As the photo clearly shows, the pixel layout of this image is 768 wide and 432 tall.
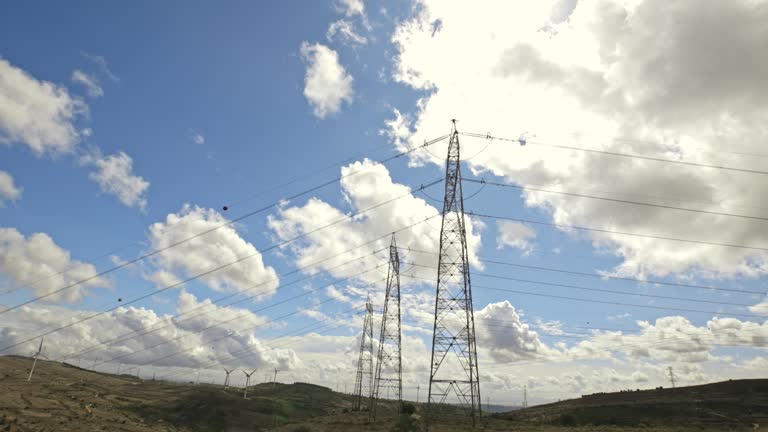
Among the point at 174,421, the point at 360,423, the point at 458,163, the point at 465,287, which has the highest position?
the point at 458,163

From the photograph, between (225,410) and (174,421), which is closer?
(174,421)

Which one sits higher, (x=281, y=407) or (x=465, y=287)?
(x=465, y=287)

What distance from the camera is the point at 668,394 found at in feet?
518

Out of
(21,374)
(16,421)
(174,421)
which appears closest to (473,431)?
(16,421)

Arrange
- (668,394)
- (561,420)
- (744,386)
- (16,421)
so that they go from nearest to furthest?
(16,421)
(561,420)
(744,386)
(668,394)

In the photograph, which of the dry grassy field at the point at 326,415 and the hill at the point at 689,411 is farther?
the hill at the point at 689,411

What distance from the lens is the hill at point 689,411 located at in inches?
3593

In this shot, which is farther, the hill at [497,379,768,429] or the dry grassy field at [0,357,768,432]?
the hill at [497,379,768,429]

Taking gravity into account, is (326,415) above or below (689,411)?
below

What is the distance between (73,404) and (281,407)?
72353mm

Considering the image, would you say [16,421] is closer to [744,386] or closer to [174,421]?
[174,421]

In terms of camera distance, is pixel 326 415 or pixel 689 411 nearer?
pixel 326 415

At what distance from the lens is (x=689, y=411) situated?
110 metres

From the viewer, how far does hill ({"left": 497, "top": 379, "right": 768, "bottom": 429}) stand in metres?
91.2
